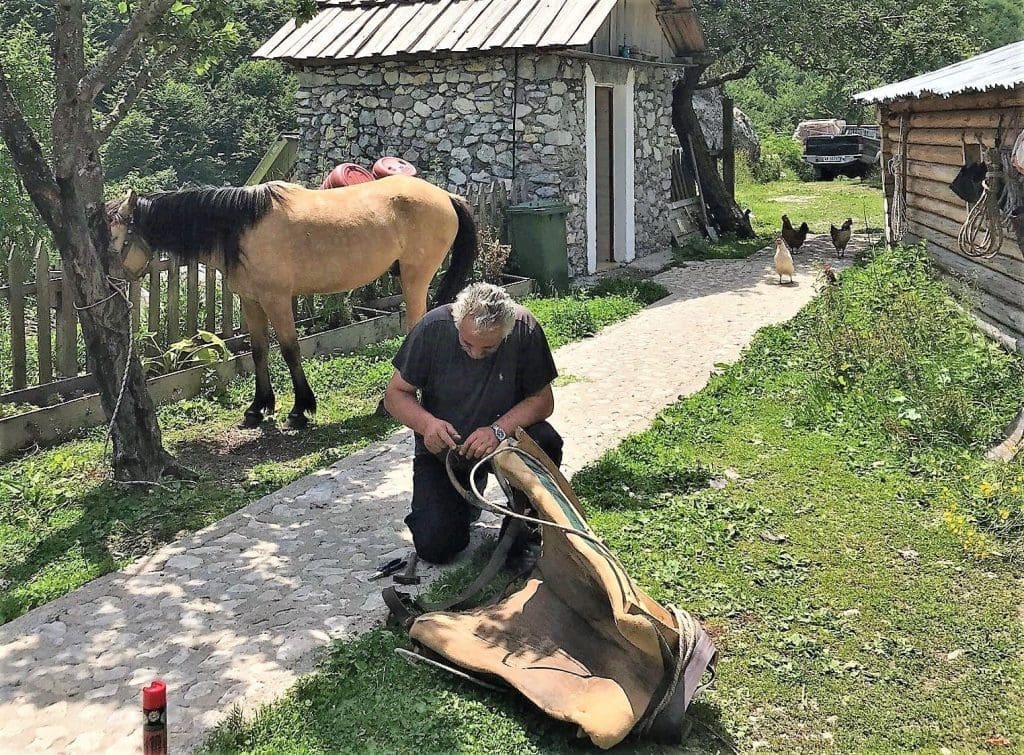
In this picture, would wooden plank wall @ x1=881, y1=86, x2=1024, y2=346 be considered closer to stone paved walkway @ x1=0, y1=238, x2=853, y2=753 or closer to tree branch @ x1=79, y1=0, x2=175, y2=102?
stone paved walkway @ x1=0, y1=238, x2=853, y2=753

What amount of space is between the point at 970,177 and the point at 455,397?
7136mm

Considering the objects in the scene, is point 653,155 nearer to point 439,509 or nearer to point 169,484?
point 169,484

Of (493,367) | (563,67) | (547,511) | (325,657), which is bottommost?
(325,657)

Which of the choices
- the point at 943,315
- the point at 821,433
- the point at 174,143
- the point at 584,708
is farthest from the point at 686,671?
the point at 174,143

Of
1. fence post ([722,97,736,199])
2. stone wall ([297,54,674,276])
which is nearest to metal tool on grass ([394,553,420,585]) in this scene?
stone wall ([297,54,674,276])

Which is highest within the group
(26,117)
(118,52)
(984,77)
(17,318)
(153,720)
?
(26,117)

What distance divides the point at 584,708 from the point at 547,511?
2.53 feet

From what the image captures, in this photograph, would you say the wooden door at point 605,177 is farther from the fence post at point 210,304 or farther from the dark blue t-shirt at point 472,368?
the dark blue t-shirt at point 472,368

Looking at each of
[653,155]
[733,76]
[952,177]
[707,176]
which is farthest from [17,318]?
[733,76]

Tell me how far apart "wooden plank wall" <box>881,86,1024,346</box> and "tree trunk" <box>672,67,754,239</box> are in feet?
11.0

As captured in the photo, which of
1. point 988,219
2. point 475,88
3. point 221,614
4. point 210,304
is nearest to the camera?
point 221,614

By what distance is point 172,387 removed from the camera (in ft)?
25.7

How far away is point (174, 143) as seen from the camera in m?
33.1

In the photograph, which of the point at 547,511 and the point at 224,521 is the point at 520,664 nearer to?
the point at 547,511
